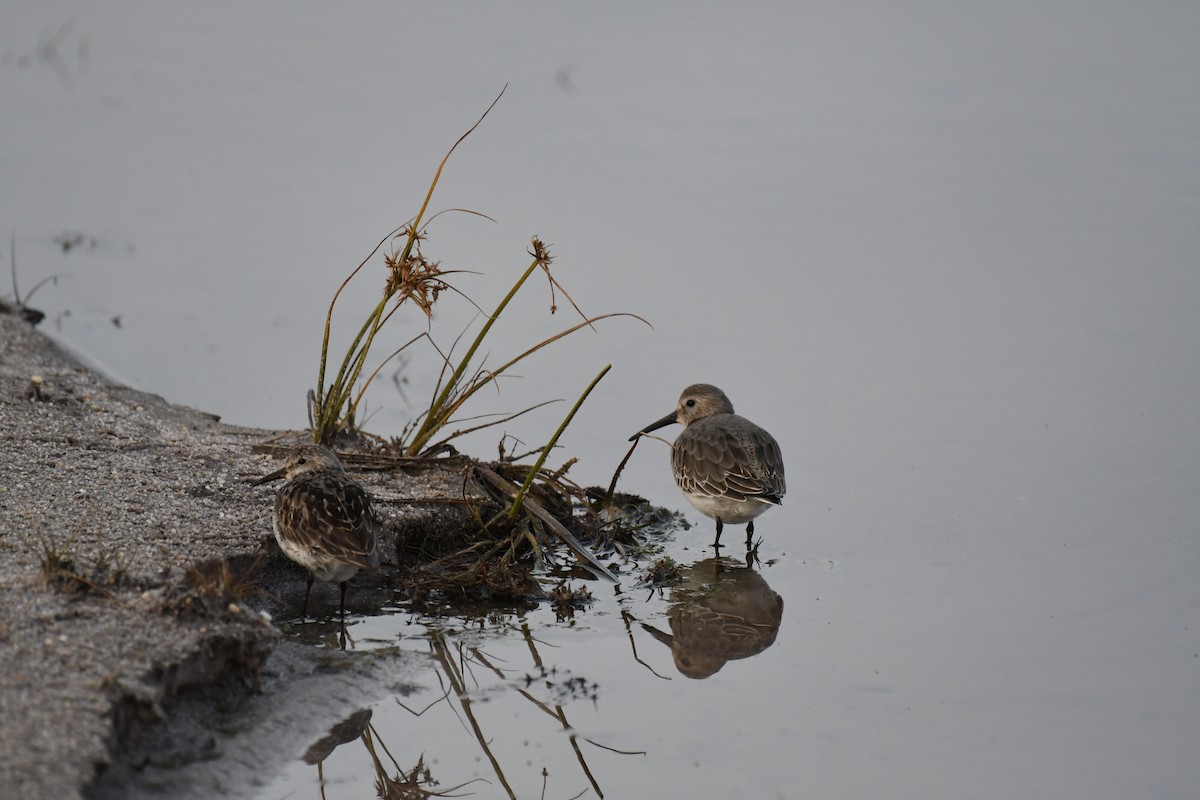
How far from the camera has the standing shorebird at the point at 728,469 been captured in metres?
7.93

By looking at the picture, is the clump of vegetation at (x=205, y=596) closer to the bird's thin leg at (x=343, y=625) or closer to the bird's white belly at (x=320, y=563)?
the bird's white belly at (x=320, y=563)

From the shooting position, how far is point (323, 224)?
12.3 metres

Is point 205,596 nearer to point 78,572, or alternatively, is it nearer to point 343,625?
point 78,572

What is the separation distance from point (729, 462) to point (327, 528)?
2708 millimetres

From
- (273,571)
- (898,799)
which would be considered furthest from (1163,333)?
(273,571)

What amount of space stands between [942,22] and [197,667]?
14.4m

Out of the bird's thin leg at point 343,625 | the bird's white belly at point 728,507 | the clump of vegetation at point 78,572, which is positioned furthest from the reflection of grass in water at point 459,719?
the bird's white belly at point 728,507

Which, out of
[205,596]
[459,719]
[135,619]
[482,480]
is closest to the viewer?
[135,619]

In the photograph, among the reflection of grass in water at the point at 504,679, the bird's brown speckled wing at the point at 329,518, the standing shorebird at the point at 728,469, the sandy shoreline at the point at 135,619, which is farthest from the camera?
the standing shorebird at the point at 728,469

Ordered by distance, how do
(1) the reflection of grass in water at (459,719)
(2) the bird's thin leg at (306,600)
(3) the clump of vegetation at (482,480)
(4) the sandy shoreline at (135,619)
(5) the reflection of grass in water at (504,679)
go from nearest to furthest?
(4) the sandy shoreline at (135,619), (1) the reflection of grass in water at (459,719), (5) the reflection of grass in water at (504,679), (2) the bird's thin leg at (306,600), (3) the clump of vegetation at (482,480)

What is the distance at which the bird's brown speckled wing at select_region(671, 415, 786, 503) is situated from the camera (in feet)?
26.0

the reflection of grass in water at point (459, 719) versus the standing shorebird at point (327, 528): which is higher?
the standing shorebird at point (327, 528)

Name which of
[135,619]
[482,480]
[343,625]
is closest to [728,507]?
[482,480]

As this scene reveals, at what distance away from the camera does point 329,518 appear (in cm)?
628
